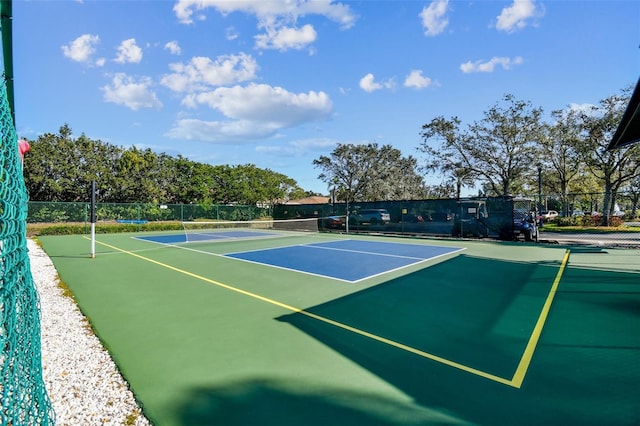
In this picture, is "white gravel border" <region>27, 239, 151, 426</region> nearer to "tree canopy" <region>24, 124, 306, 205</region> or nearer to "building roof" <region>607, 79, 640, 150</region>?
"building roof" <region>607, 79, 640, 150</region>

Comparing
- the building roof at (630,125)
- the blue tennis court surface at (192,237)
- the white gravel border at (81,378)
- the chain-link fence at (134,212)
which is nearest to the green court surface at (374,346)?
the white gravel border at (81,378)

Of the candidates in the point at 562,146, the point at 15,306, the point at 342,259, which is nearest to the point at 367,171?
the point at 562,146

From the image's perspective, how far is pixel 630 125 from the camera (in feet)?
24.5

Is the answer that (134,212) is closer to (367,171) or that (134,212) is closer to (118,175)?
(118,175)

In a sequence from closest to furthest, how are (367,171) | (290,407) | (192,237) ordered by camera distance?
(290,407) → (192,237) → (367,171)

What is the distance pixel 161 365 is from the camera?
3529mm

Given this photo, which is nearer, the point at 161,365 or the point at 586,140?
the point at 161,365

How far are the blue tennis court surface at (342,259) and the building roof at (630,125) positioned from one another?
18.7 ft

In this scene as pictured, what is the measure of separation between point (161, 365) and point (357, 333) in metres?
2.37

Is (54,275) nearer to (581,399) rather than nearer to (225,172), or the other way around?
(581,399)

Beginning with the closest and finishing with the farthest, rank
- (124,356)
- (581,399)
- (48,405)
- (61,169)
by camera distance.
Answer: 1. (48,405)
2. (581,399)
3. (124,356)
4. (61,169)

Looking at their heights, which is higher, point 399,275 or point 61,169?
point 61,169

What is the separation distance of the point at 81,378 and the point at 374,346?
3138 mm

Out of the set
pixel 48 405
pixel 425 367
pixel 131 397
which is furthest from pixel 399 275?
pixel 48 405
